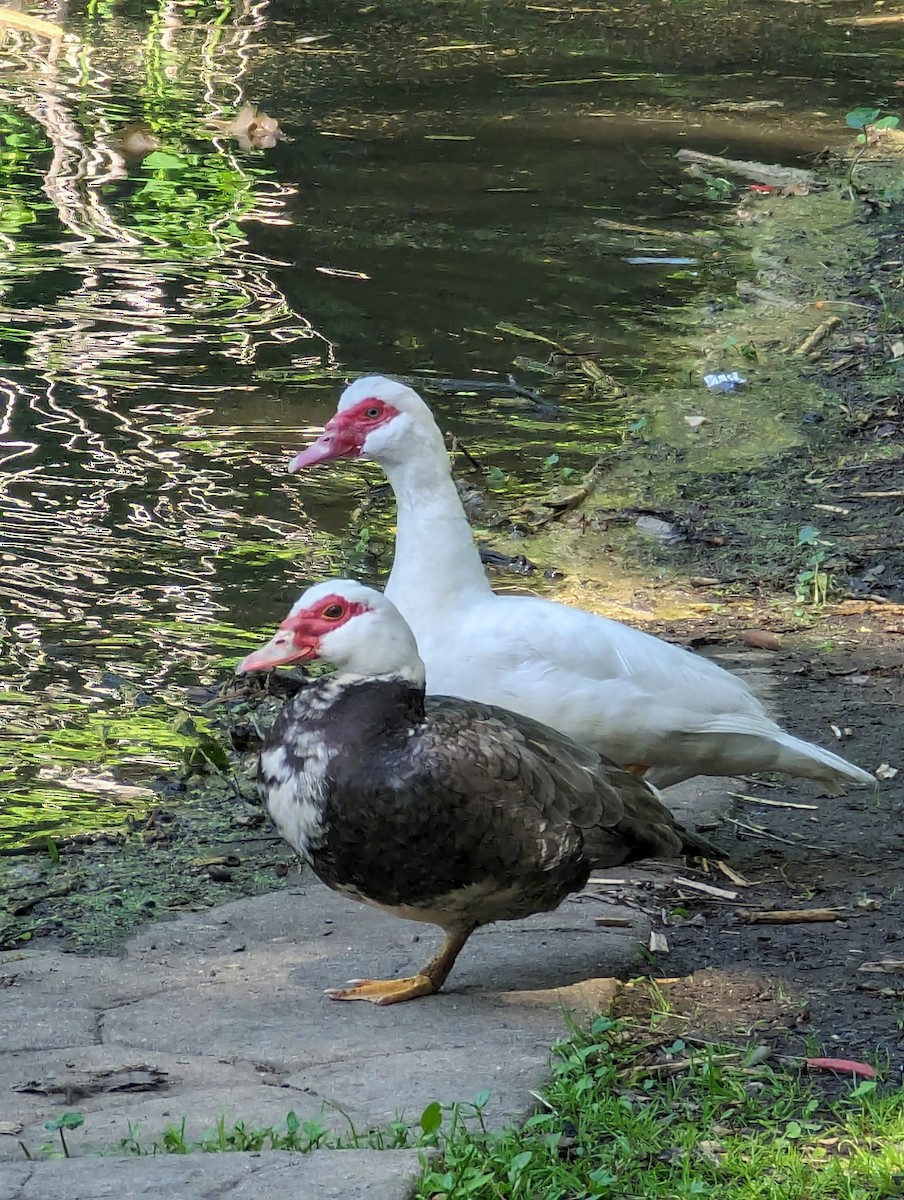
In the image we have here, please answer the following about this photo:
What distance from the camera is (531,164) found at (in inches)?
488

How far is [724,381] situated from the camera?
343 inches

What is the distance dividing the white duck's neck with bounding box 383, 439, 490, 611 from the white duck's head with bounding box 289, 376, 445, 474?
2 cm

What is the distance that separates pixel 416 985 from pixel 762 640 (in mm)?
2586

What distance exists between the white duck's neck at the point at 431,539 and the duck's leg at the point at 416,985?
1.20m

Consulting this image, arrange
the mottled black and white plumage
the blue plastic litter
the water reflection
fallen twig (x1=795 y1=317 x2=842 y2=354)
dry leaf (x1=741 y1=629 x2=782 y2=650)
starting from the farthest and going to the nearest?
fallen twig (x1=795 y1=317 x2=842 y2=354), the blue plastic litter, dry leaf (x1=741 y1=629 x2=782 y2=650), the water reflection, the mottled black and white plumage

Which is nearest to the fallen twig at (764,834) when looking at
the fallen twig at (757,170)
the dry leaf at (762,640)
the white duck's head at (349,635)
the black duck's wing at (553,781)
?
the black duck's wing at (553,781)

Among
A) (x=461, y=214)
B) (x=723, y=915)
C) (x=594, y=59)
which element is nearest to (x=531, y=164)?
(x=461, y=214)

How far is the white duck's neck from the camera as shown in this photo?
482cm

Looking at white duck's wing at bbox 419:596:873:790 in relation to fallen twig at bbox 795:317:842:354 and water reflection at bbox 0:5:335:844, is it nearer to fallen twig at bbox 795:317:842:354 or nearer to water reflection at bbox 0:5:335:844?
water reflection at bbox 0:5:335:844

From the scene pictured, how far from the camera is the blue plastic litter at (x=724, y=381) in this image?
28.4 feet

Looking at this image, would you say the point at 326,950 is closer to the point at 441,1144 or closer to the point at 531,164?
the point at 441,1144

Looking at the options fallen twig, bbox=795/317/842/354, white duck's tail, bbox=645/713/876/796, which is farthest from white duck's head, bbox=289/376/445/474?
fallen twig, bbox=795/317/842/354

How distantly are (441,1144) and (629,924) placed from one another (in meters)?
1.32

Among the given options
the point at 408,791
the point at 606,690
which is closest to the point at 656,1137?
the point at 408,791
